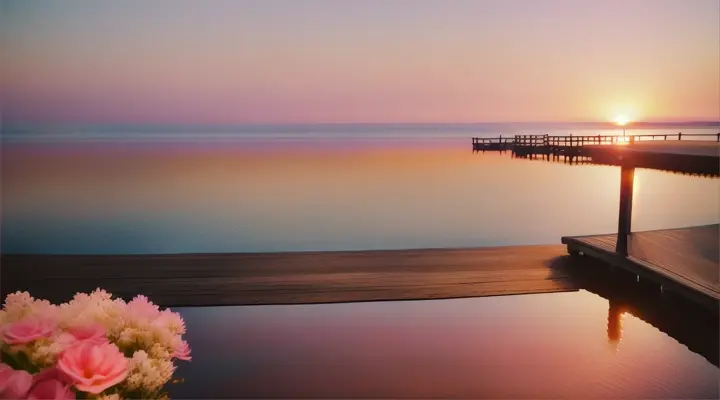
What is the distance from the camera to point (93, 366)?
A: 68 centimetres

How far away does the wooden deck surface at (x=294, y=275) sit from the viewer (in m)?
4.30

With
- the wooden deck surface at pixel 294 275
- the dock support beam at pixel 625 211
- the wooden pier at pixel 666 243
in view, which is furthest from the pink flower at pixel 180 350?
the dock support beam at pixel 625 211

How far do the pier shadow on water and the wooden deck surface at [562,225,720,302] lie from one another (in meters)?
0.17

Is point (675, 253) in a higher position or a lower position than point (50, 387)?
higher

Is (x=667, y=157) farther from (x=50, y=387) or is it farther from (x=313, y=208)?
(x=313, y=208)

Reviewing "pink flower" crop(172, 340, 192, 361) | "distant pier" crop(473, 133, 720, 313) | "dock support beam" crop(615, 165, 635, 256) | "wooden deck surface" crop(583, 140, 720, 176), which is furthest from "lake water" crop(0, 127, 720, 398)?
"pink flower" crop(172, 340, 192, 361)

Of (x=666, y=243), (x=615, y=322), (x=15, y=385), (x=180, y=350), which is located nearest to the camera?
(x=15, y=385)

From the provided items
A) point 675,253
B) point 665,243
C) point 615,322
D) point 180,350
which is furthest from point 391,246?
point 180,350

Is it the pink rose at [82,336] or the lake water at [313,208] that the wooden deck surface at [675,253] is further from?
the pink rose at [82,336]

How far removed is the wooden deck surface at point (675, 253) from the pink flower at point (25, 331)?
3.79 m

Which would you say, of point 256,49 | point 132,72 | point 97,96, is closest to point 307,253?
point 256,49

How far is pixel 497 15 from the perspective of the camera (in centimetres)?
650

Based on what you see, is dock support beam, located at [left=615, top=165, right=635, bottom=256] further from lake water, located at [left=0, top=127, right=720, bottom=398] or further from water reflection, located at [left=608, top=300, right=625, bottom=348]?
water reflection, located at [left=608, top=300, right=625, bottom=348]

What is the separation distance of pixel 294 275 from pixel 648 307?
108 inches
